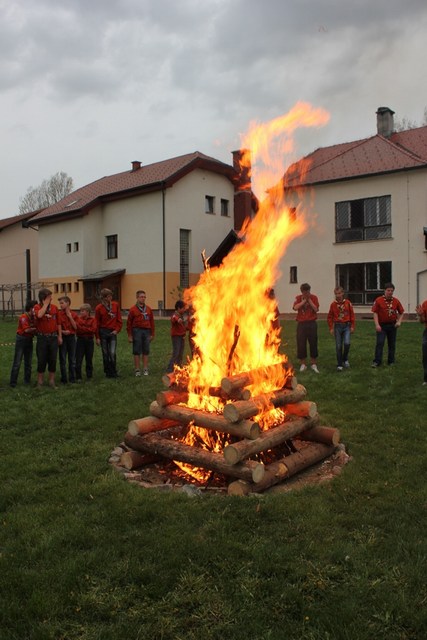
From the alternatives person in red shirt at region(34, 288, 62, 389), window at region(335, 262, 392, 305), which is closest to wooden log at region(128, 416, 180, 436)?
person in red shirt at region(34, 288, 62, 389)

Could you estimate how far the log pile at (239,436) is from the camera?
543 centimetres

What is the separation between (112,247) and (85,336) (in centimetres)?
2596

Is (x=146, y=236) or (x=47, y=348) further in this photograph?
(x=146, y=236)

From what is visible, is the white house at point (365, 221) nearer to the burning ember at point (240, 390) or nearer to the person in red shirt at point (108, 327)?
the person in red shirt at point (108, 327)

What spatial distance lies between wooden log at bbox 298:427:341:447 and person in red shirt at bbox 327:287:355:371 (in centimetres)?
617

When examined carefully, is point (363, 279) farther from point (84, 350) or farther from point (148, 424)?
point (148, 424)

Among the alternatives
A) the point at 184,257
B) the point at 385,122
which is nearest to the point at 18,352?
the point at 184,257

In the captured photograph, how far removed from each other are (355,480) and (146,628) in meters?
2.99

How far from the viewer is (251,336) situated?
22.9 ft

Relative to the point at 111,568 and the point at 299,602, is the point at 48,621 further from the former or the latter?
the point at 299,602

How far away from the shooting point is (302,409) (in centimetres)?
666

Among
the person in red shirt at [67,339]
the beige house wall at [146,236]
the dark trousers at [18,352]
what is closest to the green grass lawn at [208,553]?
the dark trousers at [18,352]

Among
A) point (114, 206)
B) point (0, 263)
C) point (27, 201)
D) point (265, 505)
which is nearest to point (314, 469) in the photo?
point (265, 505)

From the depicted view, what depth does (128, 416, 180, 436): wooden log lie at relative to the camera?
6.34 meters
